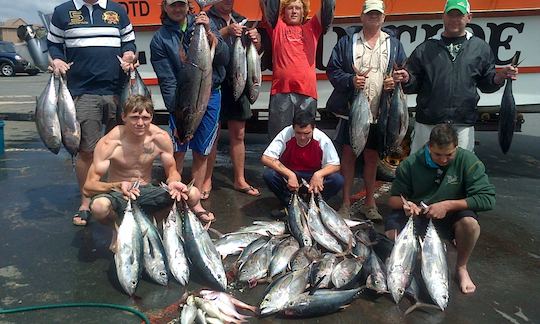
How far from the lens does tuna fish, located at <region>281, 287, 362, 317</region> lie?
2711 millimetres

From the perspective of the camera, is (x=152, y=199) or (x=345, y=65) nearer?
(x=152, y=199)

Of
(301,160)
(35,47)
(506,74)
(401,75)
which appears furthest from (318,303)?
(35,47)

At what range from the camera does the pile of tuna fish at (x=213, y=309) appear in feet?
8.40

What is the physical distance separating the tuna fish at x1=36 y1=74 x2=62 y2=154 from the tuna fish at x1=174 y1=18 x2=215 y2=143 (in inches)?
37.9

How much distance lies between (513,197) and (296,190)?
9.60ft

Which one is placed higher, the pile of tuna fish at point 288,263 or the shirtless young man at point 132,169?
the shirtless young man at point 132,169

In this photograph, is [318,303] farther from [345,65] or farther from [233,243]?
[345,65]

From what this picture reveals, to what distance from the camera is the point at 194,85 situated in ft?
12.4

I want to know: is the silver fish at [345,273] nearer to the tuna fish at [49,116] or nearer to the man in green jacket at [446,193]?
the man in green jacket at [446,193]

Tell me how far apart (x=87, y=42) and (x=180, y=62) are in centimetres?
80

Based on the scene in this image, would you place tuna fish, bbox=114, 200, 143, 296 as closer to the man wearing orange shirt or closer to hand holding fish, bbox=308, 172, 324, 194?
hand holding fish, bbox=308, 172, 324, 194

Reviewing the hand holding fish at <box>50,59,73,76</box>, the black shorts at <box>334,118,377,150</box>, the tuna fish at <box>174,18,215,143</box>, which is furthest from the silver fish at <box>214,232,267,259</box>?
the hand holding fish at <box>50,59,73,76</box>

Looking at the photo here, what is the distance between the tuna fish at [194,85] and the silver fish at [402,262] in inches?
75.6

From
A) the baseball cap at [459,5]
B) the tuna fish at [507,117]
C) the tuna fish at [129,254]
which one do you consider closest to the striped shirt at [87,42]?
the tuna fish at [129,254]
